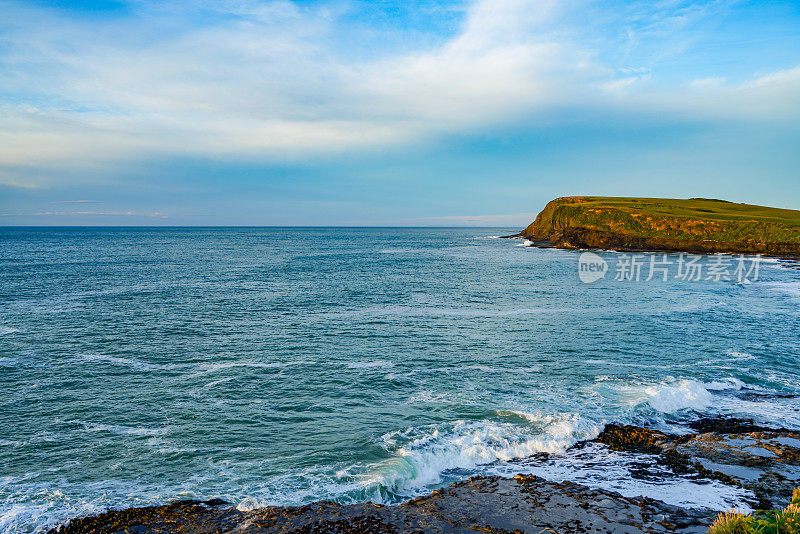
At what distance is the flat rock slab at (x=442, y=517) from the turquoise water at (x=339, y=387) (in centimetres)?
83

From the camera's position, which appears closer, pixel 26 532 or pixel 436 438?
pixel 26 532

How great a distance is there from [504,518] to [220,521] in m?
7.77

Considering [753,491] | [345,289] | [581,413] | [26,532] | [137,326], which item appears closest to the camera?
[26,532]

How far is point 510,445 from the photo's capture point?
17438mm

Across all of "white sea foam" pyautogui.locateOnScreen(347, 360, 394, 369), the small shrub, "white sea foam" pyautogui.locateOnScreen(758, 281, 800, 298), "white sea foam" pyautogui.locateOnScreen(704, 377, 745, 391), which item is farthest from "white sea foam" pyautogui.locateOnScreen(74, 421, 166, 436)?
"white sea foam" pyautogui.locateOnScreen(758, 281, 800, 298)

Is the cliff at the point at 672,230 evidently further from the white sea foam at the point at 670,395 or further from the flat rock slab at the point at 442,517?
the flat rock slab at the point at 442,517

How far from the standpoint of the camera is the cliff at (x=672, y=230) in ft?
345

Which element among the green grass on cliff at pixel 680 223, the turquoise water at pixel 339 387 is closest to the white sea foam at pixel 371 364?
the turquoise water at pixel 339 387

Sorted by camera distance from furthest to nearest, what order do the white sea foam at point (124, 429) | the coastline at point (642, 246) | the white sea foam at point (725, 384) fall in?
the coastline at point (642, 246) → the white sea foam at point (725, 384) → the white sea foam at point (124, 429)

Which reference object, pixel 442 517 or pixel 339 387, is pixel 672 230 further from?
pixel 442 517

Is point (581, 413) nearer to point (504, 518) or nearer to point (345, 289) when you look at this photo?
point (504, 518)

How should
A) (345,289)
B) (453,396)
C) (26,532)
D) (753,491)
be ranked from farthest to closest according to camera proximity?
(345,289) → (453,396) → (753,491) → (26,532)

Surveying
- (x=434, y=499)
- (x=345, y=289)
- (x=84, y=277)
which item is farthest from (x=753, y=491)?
(x=84, y=277)
